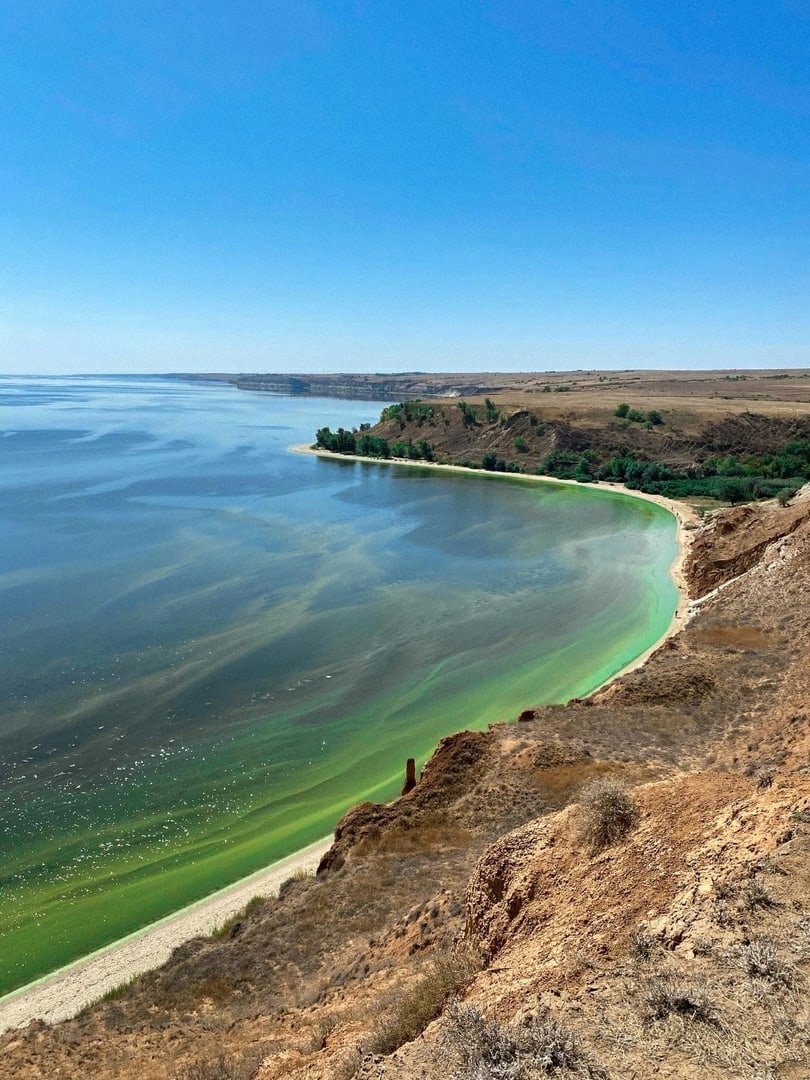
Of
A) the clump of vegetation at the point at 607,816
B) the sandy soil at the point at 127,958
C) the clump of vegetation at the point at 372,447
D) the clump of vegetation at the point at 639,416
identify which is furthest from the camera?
the clump of vegetation at the point at 372,447

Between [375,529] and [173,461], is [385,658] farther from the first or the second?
[173,461]

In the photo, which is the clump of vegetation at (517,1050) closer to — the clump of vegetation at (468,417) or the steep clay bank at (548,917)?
the steep clay bank at (548,917)

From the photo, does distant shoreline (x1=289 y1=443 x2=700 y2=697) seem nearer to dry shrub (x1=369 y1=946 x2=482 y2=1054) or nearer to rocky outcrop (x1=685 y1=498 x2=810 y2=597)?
rocky outcrop (x1=685 y1=498 x2=810 y2=597)

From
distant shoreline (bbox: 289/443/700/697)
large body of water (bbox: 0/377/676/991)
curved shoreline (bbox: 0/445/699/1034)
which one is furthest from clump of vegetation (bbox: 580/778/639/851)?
distant shoreline (bbox: 289/443/700/697)

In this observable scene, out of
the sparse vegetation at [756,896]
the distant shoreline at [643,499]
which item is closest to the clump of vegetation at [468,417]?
the distant shoreline at [643,499]

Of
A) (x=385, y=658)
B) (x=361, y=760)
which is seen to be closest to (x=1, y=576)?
(x=385, y=658)

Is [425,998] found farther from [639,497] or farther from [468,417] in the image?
[468,417]

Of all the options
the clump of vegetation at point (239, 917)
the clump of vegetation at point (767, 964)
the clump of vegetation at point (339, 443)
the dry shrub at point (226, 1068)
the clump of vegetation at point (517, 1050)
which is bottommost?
the clump of vegetation at point (239, 917)
